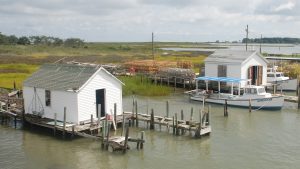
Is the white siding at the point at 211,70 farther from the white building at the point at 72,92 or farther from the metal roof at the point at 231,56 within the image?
the white building at the point at 72,92

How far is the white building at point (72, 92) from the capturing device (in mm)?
29031

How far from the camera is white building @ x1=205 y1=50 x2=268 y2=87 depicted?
46537 millimetres

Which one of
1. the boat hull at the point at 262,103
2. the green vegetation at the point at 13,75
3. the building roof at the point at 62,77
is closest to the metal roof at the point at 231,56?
the boat hull at the point at 262,103

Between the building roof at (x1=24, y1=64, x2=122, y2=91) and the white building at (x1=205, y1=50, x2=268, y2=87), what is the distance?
21.2 metres

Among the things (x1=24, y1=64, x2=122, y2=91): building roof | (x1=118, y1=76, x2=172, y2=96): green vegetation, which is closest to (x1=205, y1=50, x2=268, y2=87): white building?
(x1=118, y1=76, x2=172, y2=96): green vegetation

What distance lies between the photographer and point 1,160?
24219 millimetres

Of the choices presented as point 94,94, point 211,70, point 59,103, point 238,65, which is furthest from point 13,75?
point 94,94

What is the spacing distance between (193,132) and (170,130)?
185 cm

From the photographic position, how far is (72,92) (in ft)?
94.5

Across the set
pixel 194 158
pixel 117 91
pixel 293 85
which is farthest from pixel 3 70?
→ pixel 194 158

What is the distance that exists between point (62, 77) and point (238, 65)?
73.8 ft

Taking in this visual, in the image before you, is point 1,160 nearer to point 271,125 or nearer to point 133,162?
point 133,162

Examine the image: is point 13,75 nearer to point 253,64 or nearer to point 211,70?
point 211,70

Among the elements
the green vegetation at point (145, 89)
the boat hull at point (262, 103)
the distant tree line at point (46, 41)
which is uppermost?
the distant tree line at point (46, 41)
